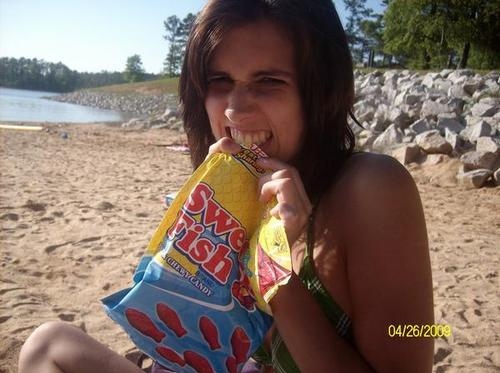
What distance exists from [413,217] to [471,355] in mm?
2106

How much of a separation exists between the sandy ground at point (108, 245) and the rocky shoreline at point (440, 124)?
38cm

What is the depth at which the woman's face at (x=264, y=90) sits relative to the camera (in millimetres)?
1402

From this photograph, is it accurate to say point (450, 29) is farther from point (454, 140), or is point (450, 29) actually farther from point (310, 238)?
point (310, 238)

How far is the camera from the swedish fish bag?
1167mm

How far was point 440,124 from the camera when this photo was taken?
9.20 meters

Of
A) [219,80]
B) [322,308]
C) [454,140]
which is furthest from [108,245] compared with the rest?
[454,140]

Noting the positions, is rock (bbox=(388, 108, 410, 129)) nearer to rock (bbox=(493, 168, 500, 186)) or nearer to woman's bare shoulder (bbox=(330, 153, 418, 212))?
rock (bbox=(493, 168, 500, 186))

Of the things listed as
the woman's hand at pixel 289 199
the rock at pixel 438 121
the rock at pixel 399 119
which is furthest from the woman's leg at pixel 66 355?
the rock at pixel 399 119

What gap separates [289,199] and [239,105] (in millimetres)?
437

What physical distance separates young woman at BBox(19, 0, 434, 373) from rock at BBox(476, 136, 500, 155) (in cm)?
661

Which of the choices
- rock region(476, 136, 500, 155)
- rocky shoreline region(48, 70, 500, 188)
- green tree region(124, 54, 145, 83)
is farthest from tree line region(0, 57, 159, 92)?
rock region(476, 136, 500, 155)

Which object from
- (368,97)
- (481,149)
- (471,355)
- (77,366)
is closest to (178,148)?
(368,97)

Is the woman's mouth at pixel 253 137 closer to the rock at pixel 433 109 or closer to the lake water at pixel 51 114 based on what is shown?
the rock at pixel 433 109

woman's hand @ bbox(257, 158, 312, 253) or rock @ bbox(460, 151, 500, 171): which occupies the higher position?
woman's hand @ bbox(257, 158, 312, 253)
